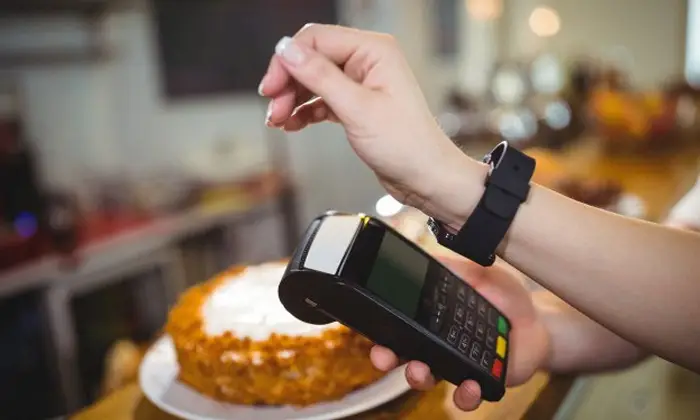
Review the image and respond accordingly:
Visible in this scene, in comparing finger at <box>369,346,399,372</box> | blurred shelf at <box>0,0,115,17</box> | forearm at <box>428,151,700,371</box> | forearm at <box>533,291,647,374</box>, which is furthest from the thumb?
blurred shelf at <box>0,0,115,17</box>

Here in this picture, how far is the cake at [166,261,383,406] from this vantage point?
0.58 m

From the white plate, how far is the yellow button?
0.29ft

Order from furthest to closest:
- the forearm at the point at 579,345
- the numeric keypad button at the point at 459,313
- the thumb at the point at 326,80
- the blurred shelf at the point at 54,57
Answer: the blurred shelf at the point at 54,57 < the forearm at the point at 579,345 < the numeric keypad button at the point at 459,313 < the thumb at the point at 326,80

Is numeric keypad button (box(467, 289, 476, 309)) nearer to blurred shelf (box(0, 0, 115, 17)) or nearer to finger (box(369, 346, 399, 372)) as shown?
finger (box(369, 346, 399, 372))

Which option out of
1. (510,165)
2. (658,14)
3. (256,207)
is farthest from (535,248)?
(658,14)

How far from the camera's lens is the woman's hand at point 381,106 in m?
0.47

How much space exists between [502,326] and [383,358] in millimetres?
137

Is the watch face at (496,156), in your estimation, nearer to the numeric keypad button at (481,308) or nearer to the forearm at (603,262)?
the forearm at (603,262)

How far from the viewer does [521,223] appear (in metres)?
0.51

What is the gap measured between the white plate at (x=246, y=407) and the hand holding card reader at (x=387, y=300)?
0.26 feet

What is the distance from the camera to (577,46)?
6125 millimetres

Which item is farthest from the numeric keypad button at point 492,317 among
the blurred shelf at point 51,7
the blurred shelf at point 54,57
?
the blurred shelf at point 54,57

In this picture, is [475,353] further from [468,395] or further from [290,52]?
[290,52]

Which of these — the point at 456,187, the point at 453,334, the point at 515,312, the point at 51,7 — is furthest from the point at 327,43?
the point at 51,7
